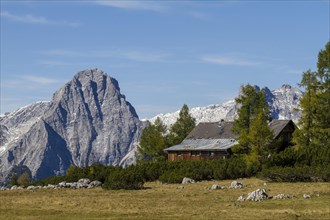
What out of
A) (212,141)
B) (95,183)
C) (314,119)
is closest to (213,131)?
(212,141)

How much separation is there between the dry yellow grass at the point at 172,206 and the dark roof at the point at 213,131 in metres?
50.9

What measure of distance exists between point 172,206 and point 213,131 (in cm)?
6537

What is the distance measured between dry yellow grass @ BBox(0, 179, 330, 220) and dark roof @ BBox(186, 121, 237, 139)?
2003 inches

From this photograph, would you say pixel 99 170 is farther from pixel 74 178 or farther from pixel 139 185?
pixel 139 185

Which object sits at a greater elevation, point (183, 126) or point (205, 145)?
point (183, 126)

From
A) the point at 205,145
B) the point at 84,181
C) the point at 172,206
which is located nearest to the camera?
the point at 172,206

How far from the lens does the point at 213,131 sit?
336ft

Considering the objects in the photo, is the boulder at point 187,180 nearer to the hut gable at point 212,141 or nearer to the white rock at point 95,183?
the white rock at point 95,183

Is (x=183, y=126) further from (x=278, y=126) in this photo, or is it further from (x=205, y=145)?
(x=278, y=126)

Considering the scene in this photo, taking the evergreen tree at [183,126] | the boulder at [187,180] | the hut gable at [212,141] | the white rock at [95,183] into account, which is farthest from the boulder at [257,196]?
the evergreen tree at [183,126]

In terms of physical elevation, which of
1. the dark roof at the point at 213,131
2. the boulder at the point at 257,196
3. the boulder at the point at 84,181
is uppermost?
the dark roof at the point at 213,131

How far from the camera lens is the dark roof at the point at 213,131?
101 metres

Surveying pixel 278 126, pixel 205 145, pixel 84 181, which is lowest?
pixel 84 181

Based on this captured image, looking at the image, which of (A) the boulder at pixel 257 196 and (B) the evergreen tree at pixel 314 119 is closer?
(A) the boulder at pixel 257 196
